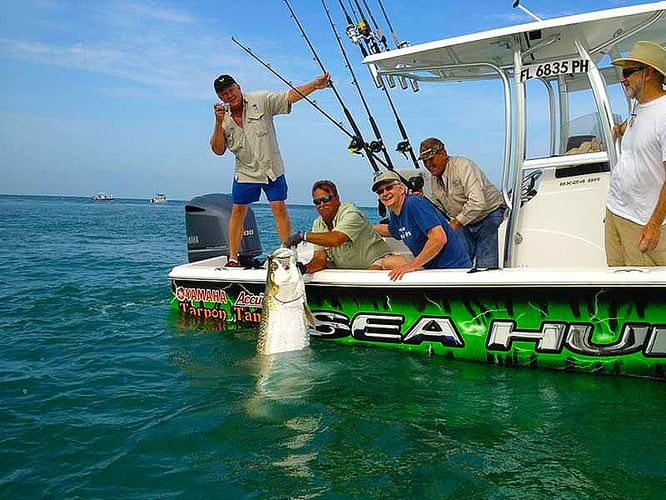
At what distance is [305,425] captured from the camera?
3947 mm

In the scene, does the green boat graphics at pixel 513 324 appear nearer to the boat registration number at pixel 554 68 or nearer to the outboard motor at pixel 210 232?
the boat registration number at pixel 554 68

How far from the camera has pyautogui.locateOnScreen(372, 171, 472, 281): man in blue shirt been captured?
16.8 ft

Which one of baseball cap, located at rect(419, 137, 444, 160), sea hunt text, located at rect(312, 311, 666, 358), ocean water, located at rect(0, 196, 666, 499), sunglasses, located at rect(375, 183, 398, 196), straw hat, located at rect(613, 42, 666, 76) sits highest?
straw hat, located at rect(613, 42, 666, 76)

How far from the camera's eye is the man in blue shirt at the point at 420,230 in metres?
5.12

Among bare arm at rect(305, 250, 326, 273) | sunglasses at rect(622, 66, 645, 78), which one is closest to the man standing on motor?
bare arm at rect(305, 250, 326, 273)

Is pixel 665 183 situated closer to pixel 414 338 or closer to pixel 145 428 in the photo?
pixel 414 338

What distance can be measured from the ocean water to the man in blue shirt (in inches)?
31.9

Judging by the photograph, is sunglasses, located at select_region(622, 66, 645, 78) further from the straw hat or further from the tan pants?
the tan pants

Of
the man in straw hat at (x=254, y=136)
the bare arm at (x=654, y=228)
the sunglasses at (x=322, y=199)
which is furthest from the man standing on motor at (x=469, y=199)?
the bare arm at (x=654, y=228)

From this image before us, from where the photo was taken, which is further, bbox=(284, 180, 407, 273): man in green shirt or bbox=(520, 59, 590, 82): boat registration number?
bbox=(284, 180, 407, 273): man in green shirt

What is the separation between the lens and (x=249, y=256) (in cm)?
795

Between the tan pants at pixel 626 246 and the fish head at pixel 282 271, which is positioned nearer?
the tan pants at pixel 626 246

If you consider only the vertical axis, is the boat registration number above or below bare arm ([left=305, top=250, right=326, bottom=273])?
above

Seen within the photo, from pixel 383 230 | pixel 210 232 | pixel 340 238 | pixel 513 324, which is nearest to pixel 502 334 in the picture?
pixel 513 324
